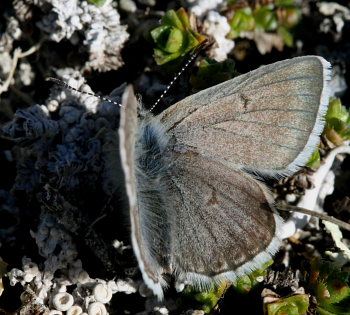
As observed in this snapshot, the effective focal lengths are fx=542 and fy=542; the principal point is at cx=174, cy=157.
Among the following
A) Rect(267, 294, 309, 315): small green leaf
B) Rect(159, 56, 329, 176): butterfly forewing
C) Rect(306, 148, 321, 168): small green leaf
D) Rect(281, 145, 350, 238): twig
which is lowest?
Rect(267, 294, 309, 315): small green leaf

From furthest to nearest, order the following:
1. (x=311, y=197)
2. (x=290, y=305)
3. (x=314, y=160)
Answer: (x=311, y=197)
(x=314, y=160)
(x=290, y=305)

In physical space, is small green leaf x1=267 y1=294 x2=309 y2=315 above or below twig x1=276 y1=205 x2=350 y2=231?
below

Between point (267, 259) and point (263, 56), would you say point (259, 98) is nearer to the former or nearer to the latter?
point (267, 259)

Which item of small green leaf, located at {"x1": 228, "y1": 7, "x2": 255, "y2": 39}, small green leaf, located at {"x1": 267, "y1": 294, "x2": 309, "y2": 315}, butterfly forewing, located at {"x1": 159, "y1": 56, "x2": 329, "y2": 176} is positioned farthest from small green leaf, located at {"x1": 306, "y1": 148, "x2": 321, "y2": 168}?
small green leaf, located at {"x1": 228, "y1": 7, "x2": 255, "y2": 39}

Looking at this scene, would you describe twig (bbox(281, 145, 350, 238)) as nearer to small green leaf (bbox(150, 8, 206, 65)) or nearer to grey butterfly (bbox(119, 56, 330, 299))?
grey butterfly (bbox(119, 56, 330, 299))

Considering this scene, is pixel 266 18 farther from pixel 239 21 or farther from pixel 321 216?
pixel 321 216

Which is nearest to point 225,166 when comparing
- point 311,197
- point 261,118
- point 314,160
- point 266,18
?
point 261,118

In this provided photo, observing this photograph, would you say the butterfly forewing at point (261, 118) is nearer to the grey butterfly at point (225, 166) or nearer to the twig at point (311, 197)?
the grey butterfly at point (225, 166)

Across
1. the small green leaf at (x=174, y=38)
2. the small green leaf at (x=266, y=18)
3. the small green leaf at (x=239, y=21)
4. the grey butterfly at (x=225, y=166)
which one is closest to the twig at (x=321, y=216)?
the grey butterfly at (x=225, y=166)

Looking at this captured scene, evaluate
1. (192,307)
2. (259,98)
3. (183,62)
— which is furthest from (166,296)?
(183,62)
